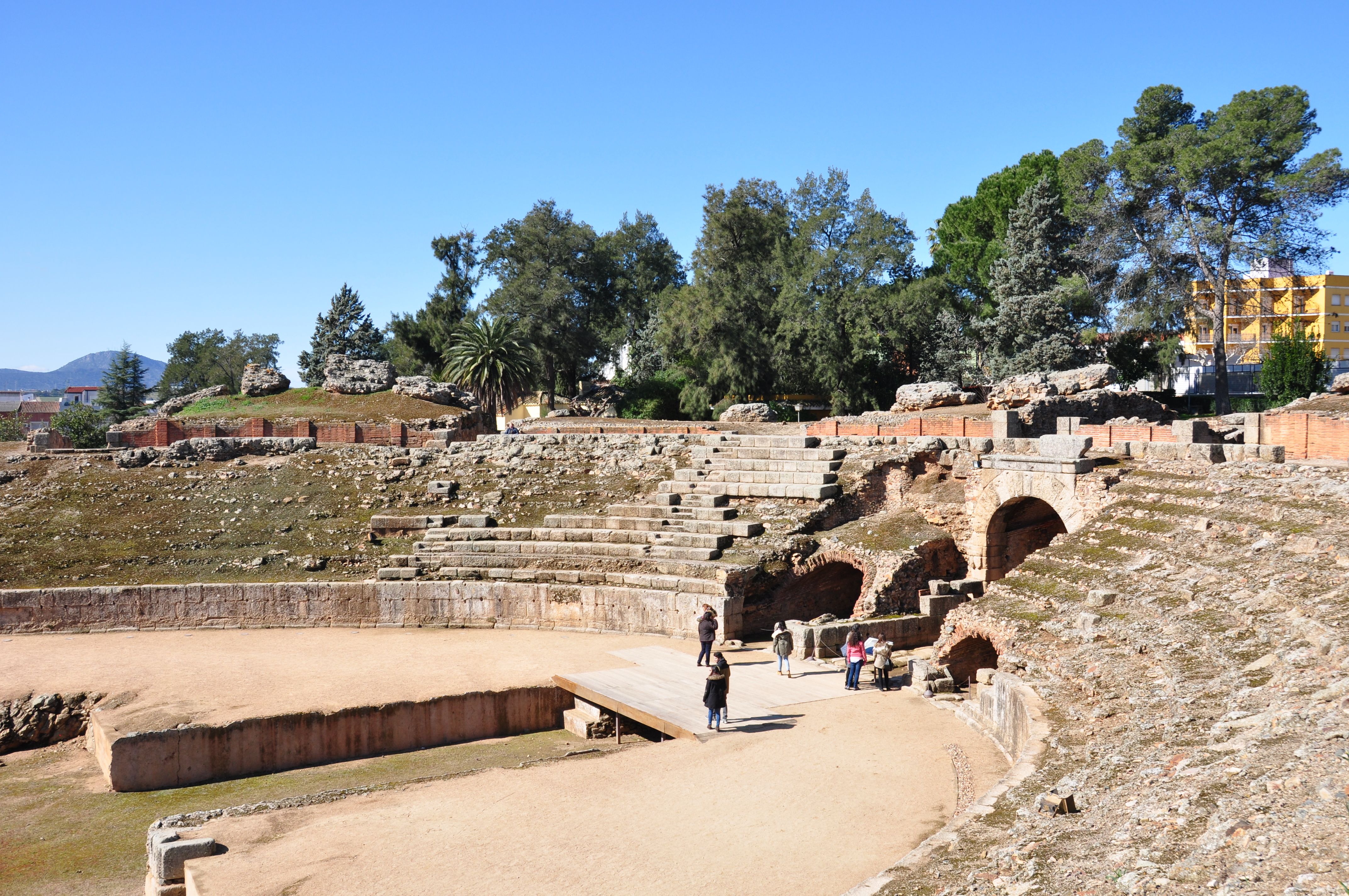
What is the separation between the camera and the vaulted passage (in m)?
19.8

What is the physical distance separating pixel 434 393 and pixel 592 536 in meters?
16.2

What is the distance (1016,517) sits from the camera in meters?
21.3

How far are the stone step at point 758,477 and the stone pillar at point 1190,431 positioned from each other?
726cm

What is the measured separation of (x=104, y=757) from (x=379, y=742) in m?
3.62

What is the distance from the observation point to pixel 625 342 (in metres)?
54.6

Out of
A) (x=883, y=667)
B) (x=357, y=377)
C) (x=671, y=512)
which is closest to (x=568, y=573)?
(x=671, y=512)

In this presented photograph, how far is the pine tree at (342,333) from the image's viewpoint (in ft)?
181

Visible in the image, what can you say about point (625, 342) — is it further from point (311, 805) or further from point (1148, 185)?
point (311, 805)

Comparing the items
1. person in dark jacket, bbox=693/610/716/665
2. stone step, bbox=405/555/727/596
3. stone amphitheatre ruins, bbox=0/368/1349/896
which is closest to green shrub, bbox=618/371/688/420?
stone amphitheatre ruins, bbox=0/368/1349/896

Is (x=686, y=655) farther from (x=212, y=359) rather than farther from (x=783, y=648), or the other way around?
(x=212, y=359)

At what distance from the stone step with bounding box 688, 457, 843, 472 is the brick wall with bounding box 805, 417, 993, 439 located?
135 centimetres

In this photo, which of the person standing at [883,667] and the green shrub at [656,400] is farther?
the green shrub at [656,400]

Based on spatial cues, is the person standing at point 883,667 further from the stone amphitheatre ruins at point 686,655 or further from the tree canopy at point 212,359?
the tree canopy at point 212,359

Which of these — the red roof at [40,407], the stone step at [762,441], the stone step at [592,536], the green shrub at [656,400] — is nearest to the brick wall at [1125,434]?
the stone step at [762,441]
